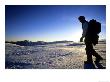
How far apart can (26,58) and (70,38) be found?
1.95 feet

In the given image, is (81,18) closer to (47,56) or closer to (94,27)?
(94,27)

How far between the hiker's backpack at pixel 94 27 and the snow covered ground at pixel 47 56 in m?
0.17

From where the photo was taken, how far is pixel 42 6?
4027mm

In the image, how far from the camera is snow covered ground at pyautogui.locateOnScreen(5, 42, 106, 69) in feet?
13.1

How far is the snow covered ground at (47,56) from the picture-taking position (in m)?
4.01

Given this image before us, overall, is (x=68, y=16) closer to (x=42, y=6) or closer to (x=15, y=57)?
(x=42, y=6)

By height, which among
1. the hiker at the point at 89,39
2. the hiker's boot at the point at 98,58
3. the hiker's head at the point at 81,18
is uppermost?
the hiker's head at the point at 81,18

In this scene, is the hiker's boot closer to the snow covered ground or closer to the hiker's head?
the snow covered ground

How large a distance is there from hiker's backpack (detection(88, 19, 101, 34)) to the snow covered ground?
174 millimetres

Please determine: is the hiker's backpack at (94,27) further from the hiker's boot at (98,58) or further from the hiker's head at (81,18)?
the hiker's boot at (98,58)

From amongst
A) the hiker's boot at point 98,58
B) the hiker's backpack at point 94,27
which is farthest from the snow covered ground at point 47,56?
the hiker's backpack at point 94,27

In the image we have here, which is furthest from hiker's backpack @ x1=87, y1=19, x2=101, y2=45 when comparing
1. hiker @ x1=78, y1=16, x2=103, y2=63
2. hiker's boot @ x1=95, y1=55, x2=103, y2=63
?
hiker's boot @ x1=95, y1=55, x2=103, y2=63

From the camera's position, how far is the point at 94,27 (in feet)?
13.2
